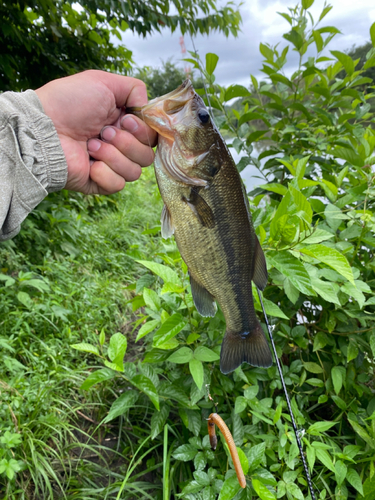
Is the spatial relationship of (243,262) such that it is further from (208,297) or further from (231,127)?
(231,127)

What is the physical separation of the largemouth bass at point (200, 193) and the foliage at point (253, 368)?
25cm

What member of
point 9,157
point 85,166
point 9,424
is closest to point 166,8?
point 85,166

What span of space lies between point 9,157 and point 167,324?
89 cm

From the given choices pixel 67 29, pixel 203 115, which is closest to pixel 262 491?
pixel 203 115

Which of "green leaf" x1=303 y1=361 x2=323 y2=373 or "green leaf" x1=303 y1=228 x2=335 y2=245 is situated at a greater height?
"green leaf" x1=303 y1=228 x2=335 y2=245

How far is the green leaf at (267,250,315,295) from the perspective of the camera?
126 centimetres

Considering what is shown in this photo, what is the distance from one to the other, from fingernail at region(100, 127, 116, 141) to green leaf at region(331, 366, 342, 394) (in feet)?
5.14

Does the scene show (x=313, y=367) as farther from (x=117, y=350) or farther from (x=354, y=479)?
(x=117, y=350)

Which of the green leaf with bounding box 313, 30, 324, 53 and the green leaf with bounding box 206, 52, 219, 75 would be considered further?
the green leaf with bounding box 313, 30, 324, 53

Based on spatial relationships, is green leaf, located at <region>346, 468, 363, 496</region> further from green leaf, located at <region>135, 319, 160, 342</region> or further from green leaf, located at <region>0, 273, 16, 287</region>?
green leaf, located at <region>0, 273, 16, 287</region>

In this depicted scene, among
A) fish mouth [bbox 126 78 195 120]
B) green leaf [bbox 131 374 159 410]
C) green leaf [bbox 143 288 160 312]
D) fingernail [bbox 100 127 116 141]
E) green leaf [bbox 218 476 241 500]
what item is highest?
fingernail [bbox 100 127 116 141]

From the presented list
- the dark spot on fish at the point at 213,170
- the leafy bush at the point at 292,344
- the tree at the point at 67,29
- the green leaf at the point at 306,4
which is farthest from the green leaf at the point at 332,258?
the tree at the point at 67,29

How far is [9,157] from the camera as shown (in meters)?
1.31

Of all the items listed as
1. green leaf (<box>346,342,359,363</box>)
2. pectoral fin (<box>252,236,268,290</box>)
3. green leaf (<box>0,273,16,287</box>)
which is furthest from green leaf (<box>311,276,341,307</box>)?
green leaf (<box>0,273,16,287</box>)
